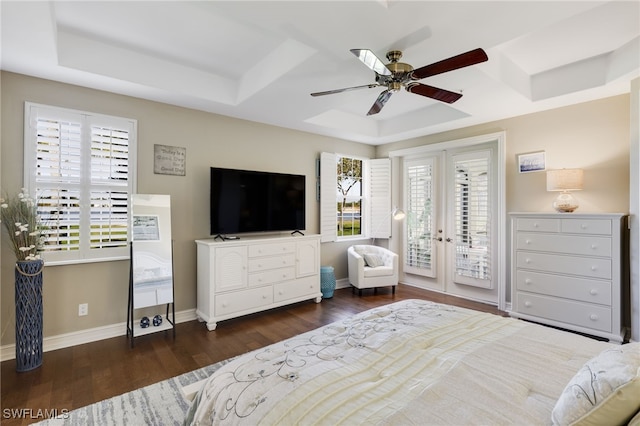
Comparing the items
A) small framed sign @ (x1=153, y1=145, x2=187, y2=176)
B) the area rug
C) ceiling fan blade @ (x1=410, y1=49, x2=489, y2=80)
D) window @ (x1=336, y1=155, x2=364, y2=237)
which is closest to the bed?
the area rug

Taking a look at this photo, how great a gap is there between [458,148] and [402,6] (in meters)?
3.22

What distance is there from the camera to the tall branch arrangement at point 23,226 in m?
2.48

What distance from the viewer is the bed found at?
94cm

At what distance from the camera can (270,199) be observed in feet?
13.2

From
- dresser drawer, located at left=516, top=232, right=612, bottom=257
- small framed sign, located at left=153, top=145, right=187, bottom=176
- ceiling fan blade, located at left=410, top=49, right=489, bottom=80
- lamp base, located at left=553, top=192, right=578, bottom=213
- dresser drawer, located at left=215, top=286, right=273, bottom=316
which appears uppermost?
ceiling fan blade, located at left=410, top=49, right=489, bottom=80

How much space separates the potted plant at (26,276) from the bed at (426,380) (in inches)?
81.2

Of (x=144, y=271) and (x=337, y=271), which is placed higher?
(x=144, y=271)

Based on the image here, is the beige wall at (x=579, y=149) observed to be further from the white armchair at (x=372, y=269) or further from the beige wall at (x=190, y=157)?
the white armchair at (x=372, y=269)

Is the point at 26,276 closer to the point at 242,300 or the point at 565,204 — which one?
the point at 242,300

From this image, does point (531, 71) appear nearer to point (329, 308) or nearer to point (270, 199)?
point (270, 199)

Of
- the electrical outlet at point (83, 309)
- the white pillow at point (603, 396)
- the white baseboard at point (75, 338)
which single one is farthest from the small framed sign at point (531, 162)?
the electrical outlet at point (83, 309)

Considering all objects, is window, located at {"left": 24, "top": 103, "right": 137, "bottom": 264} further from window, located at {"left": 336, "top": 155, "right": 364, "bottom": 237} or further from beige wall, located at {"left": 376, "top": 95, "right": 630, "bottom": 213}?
beige wall, located at {"left": 376, "top": 95, "right": 630, "bottom": 213}

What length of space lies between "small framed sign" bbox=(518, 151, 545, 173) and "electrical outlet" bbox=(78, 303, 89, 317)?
A: 16.9 feet

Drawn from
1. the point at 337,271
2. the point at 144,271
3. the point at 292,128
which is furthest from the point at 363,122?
the point at 144,271
